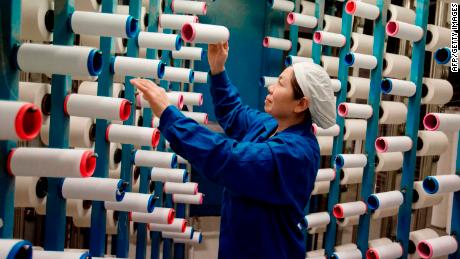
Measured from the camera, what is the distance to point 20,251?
1094mm

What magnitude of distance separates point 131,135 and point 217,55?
61cm

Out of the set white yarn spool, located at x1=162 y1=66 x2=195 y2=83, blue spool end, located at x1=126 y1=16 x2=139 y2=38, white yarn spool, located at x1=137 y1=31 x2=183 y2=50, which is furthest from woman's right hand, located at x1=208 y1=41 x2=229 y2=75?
blue spool end, located at x1=126 y1=16 x2=139 y2=38

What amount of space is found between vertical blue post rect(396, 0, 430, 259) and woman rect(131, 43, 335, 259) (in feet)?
3.09

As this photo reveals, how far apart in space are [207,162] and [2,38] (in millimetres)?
818

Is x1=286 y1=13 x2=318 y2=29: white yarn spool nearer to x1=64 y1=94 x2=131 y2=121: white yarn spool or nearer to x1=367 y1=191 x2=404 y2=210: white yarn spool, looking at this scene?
x1=367 y1=191 x2=404 y2=210: white yarn spool

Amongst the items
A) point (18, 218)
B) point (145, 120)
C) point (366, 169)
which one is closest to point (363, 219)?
point (366, 169)

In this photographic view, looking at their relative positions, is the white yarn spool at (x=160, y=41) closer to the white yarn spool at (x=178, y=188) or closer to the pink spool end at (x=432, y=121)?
the white yarn spool at (x=178, y=188)

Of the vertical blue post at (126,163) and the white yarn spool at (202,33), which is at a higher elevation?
the white yarn spool at (202,33)

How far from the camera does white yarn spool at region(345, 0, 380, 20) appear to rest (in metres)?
2.70

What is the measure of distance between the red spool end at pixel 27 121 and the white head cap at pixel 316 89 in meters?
1.17

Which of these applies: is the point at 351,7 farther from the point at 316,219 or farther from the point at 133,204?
the point at 133,204

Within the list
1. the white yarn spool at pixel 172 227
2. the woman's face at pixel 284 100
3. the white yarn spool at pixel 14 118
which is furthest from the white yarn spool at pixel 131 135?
the white yarn spool at pixel 172 227

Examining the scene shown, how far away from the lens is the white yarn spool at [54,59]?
1226mm

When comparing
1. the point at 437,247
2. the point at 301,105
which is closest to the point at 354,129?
the point at 437,247
